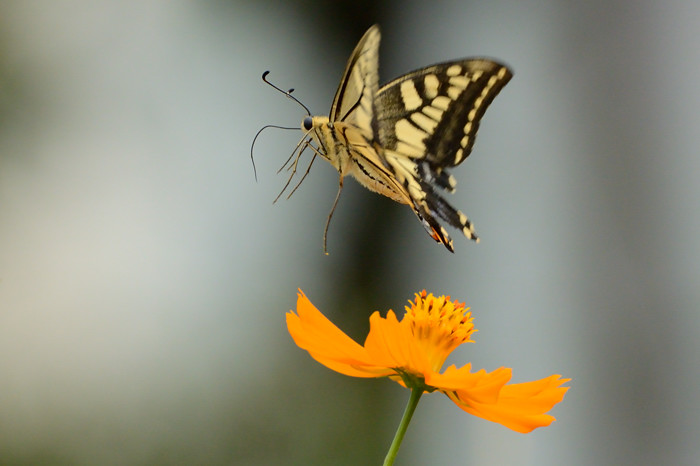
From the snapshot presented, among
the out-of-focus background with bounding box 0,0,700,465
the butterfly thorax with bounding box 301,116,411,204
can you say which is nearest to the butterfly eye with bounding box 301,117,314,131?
the butterfly thorax with bounding box 301,116,411,204

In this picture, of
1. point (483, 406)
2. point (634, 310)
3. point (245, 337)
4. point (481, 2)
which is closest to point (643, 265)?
point (634, 310)

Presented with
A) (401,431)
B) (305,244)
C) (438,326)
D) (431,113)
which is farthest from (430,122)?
(305,244)

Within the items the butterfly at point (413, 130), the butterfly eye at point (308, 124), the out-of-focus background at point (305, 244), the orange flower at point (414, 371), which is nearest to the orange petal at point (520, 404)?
the orange flower at point (414, 371)

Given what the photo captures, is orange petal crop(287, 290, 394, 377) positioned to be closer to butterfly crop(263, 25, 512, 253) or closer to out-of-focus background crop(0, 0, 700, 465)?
butterfly crop(263, 25, 512, 253)

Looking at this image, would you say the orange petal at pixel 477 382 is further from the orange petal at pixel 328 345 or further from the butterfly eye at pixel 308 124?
the butterfly eye at pixel 308 124

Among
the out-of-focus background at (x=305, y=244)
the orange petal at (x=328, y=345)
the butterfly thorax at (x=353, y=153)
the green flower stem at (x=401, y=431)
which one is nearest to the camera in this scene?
the green flower stem at (x=401, y=431)

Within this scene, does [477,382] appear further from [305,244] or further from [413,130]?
[305,244]
